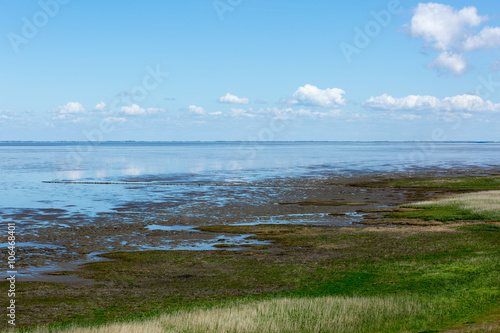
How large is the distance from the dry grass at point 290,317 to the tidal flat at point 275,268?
0.29 metres

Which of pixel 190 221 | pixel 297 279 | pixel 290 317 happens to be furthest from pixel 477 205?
pixel 290 317

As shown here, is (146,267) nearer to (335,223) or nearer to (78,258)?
(78,258)

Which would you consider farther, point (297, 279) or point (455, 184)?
point (455, 184)

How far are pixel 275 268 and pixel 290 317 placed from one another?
8532 millimetres

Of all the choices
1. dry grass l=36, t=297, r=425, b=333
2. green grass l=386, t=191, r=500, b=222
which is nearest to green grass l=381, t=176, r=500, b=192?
green grass l=386, t=191, r=500, b=222

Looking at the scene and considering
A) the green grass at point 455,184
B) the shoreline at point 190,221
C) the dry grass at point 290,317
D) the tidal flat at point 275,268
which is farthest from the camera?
the green grass at point 455,184

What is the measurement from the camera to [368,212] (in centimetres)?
4919

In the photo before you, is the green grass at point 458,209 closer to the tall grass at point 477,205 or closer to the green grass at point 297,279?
the tall grass at point 477,205

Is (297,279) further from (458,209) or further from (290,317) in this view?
(458,209)

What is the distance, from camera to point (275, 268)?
26.8m

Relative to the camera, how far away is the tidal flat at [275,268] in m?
19.5

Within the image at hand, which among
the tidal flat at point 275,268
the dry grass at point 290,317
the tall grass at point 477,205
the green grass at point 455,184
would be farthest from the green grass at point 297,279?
the green grass at point 455,184

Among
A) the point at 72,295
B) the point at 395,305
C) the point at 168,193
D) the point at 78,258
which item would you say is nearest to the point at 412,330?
the point at 395,305

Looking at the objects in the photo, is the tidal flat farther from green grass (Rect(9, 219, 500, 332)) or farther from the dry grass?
the dry grass
